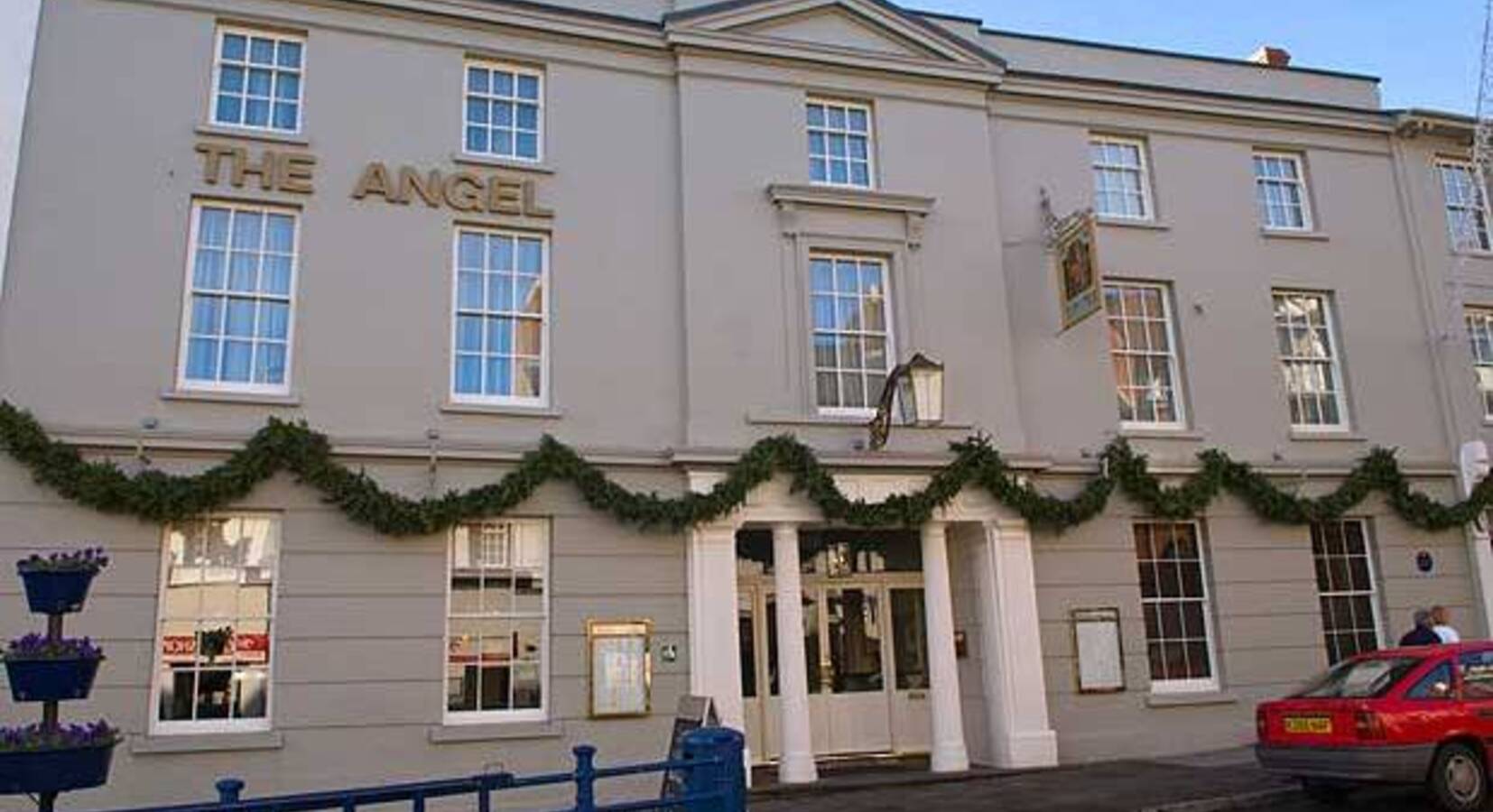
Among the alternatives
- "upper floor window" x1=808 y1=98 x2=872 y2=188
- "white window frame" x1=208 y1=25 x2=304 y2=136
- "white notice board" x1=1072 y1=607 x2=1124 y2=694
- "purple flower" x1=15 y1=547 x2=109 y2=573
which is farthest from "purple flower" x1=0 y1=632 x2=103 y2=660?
"white notice board" x1=1072 y1=607 x2=1124 y2=694

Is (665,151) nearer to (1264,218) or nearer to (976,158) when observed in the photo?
(976,158)

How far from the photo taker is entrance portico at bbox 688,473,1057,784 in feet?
45.4

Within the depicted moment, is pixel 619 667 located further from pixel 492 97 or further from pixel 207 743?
pixel 492 97

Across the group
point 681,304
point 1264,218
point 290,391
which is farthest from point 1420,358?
point 290,391

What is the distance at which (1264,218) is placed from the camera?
18.1m

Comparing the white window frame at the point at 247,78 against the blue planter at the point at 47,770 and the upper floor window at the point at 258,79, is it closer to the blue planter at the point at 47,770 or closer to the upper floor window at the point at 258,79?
the upper floor window at the point at 258,79

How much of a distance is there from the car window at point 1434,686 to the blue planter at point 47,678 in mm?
10693

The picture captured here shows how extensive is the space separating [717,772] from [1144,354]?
11.4 metres

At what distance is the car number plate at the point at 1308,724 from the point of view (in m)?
10.8

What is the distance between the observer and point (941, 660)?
47.8 feet

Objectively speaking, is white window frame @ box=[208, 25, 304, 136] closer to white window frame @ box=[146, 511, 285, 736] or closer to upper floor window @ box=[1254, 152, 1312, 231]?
white window frame @ box=[146, 511, 285, 736]

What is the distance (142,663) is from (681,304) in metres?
7.20

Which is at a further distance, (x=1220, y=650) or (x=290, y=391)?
(x=1220, y=650)

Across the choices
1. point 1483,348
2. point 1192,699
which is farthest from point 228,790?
point 1483,348
